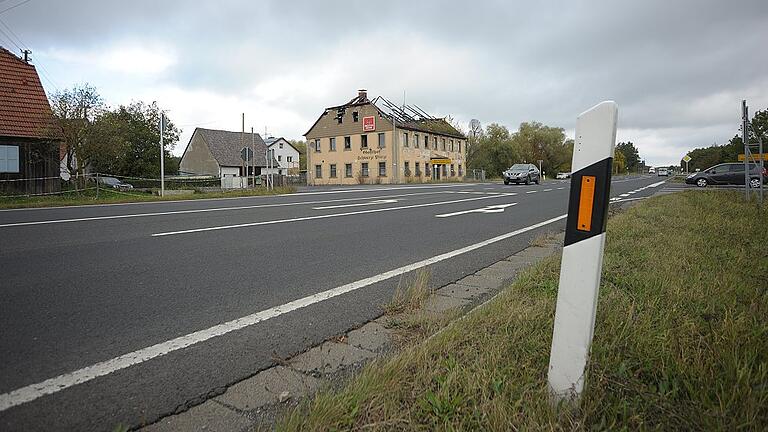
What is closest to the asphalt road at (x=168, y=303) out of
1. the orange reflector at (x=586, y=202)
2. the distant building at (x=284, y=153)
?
the orange reflector at (x=586, y=202)

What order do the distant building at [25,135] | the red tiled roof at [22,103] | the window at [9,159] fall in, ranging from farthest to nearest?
1. the red tiled roof at [22,103]
2. the distant building at [25,135]
3. the window at [9,159]

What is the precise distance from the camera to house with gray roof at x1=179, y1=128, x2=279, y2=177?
6219 cm

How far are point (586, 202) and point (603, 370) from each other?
867 mm

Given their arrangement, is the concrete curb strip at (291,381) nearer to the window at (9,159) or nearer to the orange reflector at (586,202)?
the orange reflector at (586,202)

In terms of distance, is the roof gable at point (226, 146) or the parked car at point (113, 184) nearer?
the parked car at point (113, 184)

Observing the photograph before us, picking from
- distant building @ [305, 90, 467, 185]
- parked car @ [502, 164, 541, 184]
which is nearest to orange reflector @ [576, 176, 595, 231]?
parked car @ [502, 164, 541, 184]

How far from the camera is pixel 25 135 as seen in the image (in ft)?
74.7

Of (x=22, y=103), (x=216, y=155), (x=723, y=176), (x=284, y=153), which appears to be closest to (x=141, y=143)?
(x=216, y=155)

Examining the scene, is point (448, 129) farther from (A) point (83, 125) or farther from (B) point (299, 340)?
(B) point (299, 340)

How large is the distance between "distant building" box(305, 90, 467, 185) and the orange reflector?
4832 centimetres

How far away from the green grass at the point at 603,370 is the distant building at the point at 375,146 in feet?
155

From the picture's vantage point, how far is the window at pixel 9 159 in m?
22.3

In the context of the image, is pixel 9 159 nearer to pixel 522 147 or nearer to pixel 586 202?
pixel 586 202

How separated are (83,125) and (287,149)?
212ft
